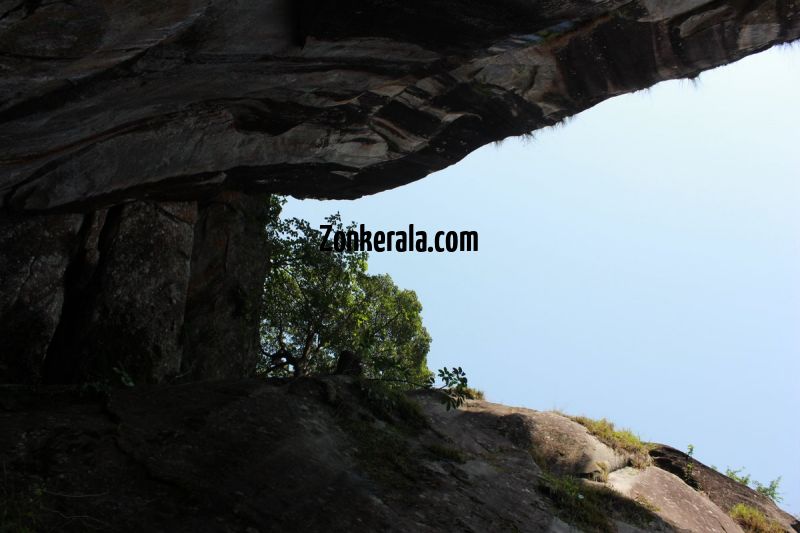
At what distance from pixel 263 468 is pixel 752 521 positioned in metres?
14.7

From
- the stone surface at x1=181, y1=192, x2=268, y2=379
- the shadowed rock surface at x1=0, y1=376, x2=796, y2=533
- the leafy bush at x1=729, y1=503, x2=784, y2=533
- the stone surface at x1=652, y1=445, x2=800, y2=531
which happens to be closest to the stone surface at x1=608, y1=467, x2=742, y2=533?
the shadowed rock surface at x1=0, y1=376, x2=796, y2=533

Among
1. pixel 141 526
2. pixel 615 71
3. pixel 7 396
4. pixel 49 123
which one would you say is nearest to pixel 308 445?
pixel 141 526

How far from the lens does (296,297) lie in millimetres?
21797

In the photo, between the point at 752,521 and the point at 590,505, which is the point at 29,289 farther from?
the point at 752,521

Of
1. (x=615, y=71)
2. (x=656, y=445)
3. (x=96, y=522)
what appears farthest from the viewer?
(x=656, y=445)

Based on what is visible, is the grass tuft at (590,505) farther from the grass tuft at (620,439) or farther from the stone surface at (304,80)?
the stone surface at (304,80)

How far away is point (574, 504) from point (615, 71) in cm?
1015

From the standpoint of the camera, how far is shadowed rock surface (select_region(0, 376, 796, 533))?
7.55m

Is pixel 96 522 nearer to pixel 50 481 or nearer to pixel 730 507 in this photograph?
pixel 50 481

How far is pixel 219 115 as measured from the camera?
1361 cm

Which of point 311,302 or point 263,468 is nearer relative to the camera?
point 263,468

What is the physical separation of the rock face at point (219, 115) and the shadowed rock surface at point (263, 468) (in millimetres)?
4136

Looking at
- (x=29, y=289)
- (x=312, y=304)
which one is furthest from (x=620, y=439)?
(x=29, y=289)

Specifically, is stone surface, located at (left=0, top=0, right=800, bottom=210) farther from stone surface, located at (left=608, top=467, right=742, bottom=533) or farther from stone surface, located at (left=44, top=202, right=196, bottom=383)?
stone surface, located at (left=608, top=467, right=742, bottom=533)
